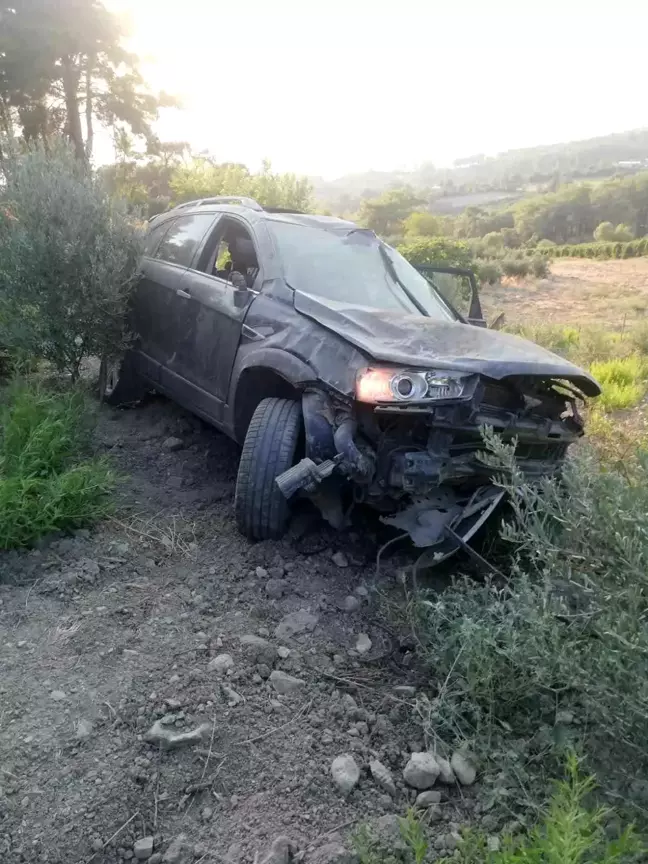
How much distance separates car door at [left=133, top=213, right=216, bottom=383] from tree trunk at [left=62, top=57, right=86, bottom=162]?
18.7 meters

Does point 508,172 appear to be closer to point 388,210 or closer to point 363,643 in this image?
point 388,210

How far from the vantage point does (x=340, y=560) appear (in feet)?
13.2

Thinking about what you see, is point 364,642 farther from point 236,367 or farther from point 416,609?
point 236,367

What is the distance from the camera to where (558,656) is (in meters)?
2.42

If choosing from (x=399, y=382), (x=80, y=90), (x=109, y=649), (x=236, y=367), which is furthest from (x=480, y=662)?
(x=80, y=90)

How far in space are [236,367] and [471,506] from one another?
1.71 meters

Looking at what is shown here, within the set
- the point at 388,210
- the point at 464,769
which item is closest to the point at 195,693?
the point at 464,769

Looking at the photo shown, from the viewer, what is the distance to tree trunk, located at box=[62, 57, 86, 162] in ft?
73.1

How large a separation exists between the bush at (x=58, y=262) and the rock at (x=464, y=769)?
163 inches

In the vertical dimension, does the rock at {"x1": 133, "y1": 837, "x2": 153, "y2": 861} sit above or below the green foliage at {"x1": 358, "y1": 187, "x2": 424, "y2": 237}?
above

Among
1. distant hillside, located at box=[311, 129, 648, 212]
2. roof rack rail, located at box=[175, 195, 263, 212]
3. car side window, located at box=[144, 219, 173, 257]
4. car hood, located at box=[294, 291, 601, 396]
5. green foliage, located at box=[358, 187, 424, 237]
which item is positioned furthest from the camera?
distant hillside, located at box=[311, 129, 648, 212]

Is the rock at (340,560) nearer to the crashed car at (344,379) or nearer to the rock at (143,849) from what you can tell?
the crashed car at (344,379)

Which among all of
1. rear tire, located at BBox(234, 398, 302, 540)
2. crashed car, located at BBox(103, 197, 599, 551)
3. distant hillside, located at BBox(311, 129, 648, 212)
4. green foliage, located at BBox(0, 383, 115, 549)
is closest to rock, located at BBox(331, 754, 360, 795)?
crashed car, located at BBox(103, 197, 599, 551)

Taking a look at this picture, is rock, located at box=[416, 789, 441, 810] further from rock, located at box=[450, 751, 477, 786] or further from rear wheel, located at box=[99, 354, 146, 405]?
rear wheel, located at box=[99, 354, 146, 405]
